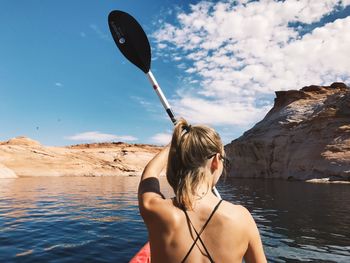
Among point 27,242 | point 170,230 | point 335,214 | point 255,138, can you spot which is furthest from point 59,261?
point 255,138

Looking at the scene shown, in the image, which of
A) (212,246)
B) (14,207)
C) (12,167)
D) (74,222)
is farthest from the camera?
(12,167)

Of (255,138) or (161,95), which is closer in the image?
(161,95)

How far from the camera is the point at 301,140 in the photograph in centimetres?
4272

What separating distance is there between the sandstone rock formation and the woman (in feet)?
158

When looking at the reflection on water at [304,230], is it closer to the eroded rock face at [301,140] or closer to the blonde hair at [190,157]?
the blonde hair at [190,157]

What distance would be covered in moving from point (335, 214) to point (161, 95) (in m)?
12.7

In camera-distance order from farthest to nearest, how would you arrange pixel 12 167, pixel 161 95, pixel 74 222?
pixel 12 167, pixel 74 222, pixel 161 95

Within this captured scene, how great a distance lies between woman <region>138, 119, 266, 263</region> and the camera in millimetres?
1913

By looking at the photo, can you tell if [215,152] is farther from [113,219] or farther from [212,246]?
[113,219]

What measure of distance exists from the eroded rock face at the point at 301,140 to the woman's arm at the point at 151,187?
1438 inches

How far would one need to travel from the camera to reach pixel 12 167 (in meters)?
49.6

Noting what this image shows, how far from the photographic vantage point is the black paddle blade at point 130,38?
3865 millimetres

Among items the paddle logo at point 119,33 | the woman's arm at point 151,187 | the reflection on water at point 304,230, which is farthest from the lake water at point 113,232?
the woman's arm at point 151,187

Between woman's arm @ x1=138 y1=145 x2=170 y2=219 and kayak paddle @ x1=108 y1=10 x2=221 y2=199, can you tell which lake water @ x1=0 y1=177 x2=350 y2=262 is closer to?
kayak paddle @ x1=108 y1=10 x2=221 y2=199
